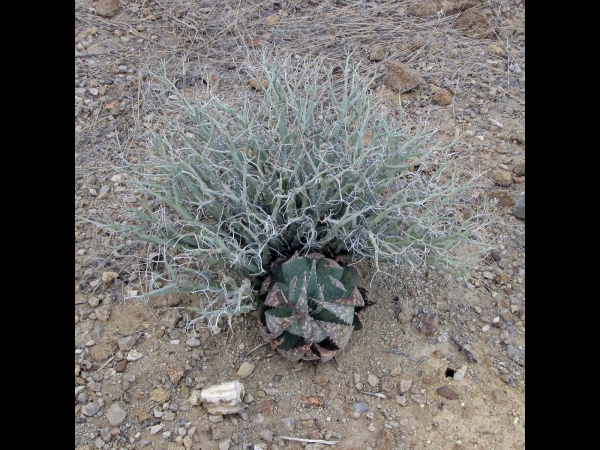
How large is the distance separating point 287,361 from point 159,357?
20.0 inches

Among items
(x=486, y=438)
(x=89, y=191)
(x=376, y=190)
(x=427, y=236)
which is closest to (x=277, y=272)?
(x=376, y=190)

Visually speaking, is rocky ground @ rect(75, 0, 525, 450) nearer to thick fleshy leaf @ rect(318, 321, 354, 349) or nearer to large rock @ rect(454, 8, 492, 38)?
large rock @ rect(454, 8, 492, 38)

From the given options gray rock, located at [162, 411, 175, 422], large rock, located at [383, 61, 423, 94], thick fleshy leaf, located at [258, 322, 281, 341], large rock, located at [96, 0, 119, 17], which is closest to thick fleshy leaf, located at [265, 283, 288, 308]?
thick fleshy leaf, located at [258, 322, 281, 341]

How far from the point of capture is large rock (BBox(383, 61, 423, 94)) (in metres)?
3.27

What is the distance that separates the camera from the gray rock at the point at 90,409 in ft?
6.74

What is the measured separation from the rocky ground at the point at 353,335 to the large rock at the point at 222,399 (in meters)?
0.04

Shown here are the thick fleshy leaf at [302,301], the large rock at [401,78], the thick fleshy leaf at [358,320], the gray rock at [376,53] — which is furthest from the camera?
the gray rock at [376,53]

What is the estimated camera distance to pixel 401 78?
10.8 ft

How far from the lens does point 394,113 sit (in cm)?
322

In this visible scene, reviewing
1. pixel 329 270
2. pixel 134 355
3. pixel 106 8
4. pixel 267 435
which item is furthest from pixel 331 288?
pixel 106 8

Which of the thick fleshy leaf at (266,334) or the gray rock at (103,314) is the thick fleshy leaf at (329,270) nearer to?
the thick fleshy leaf at (266,334)

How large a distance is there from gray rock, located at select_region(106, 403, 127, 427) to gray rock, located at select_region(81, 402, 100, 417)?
0.05 meters

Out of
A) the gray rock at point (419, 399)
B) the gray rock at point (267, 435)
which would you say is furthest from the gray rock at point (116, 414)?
the gray rock at point (419, 399)

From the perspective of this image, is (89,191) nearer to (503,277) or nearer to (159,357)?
(159,357)
